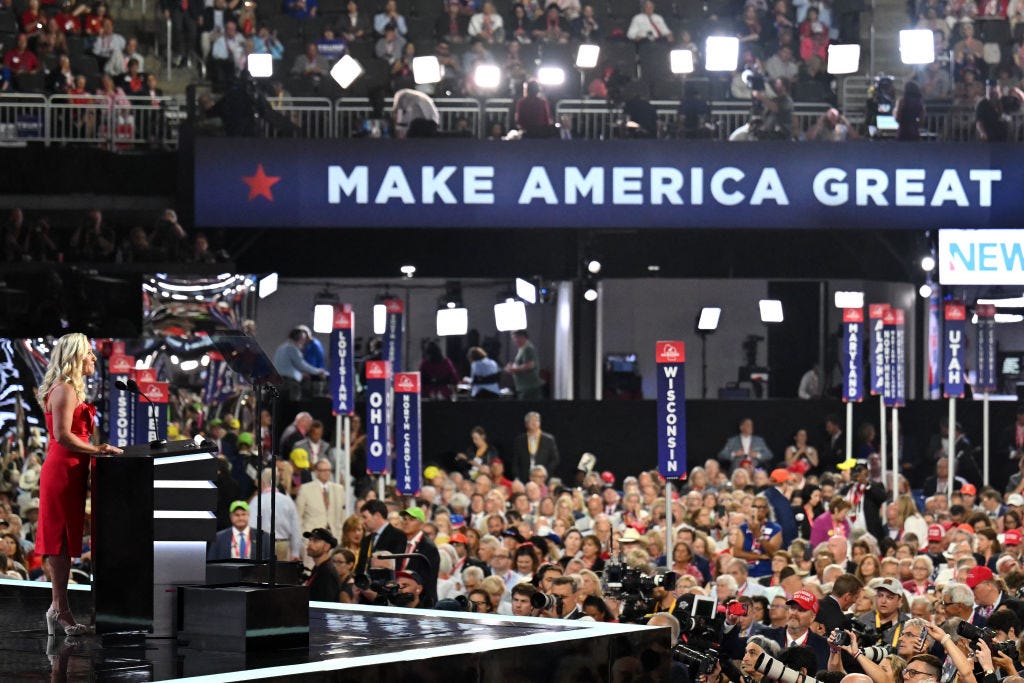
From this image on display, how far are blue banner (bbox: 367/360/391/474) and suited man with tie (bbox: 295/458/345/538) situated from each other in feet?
1.97

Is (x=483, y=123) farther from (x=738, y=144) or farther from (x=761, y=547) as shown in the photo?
(x=761, y=547)

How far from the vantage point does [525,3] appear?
24828mm

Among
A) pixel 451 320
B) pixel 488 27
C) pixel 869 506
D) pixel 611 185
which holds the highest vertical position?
pixel 488 27

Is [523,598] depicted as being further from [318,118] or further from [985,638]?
[318,118]

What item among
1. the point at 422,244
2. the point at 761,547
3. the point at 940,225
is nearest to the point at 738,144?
the point at 940,225

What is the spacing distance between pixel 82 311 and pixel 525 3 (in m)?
7.90

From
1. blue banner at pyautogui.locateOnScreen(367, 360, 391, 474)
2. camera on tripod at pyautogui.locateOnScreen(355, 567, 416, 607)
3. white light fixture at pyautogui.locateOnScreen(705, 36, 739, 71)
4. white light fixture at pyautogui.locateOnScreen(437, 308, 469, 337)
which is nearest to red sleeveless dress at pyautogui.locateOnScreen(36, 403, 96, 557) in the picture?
camera on tripod at pyautogui.locateOnScreen(355, 567, 416, 607)

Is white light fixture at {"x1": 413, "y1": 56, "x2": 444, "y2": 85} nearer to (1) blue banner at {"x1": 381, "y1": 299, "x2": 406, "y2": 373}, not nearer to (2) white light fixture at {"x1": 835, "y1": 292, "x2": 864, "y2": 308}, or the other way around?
(1) blue banner at {"x1": 381, "y1": 299, "x2": 406, "y2": 373}

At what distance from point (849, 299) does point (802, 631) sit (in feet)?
38.9

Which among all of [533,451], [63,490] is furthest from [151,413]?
[63,490]

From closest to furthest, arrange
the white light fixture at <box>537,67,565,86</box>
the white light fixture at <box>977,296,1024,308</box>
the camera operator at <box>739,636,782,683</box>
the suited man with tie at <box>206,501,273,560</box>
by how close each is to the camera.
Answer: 1. the camera operator at <box>739,636,782,683</box>
2. the suited man with tie at <box>206,501,273,560</box>
3. the white light fixture at <box>537,67,565,86</box>
4. the white light fixture at <box>977,296,1024,308</box>

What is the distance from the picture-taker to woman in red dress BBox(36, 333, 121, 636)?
7547 mm

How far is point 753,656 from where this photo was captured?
9305 millimetres

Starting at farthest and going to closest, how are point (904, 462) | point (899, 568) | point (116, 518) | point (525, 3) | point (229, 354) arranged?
1. point (525, 3)
2. point (904, 462)
3. point (229, 354)
4. point (899, 568)
5. point (116, 518)
